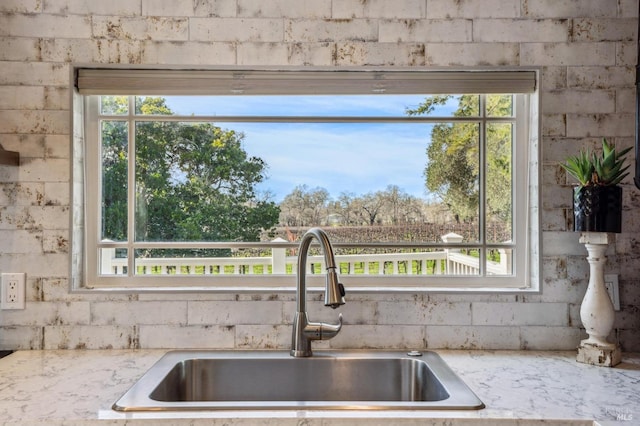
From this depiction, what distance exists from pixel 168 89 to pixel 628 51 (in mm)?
1775

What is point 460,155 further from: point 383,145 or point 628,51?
point 628,51

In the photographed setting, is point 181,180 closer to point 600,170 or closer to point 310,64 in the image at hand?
point 310,64

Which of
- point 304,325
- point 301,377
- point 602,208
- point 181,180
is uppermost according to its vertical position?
point 181,180

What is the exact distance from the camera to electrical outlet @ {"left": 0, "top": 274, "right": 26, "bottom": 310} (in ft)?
6.38

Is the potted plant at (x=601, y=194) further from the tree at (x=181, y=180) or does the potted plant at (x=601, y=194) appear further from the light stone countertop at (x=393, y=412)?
the tree at (x=181, y=180)

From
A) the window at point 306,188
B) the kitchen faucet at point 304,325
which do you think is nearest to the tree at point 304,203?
the window at point 306,188

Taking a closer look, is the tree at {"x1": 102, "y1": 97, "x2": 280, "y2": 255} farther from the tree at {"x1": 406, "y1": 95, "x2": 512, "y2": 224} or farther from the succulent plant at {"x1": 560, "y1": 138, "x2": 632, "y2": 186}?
the succulent plant at {"x1": 560, "y1": 138, "x2": 632, "y2": 186}

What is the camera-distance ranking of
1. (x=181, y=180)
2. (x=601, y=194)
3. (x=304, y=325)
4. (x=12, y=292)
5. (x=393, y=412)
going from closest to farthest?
(x=393, y=412), (x=601, y=194), (x=304, y=325), (x=12, y=292), (x=181, y=180)

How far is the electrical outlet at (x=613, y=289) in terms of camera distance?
1964 millimetres

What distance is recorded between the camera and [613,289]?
77.5 inches

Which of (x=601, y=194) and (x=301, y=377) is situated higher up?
(x=601, y=194)

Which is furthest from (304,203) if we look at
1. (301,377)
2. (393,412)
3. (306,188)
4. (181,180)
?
(393,412)

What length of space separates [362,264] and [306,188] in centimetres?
38

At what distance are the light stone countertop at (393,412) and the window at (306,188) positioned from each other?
0.36 meters
